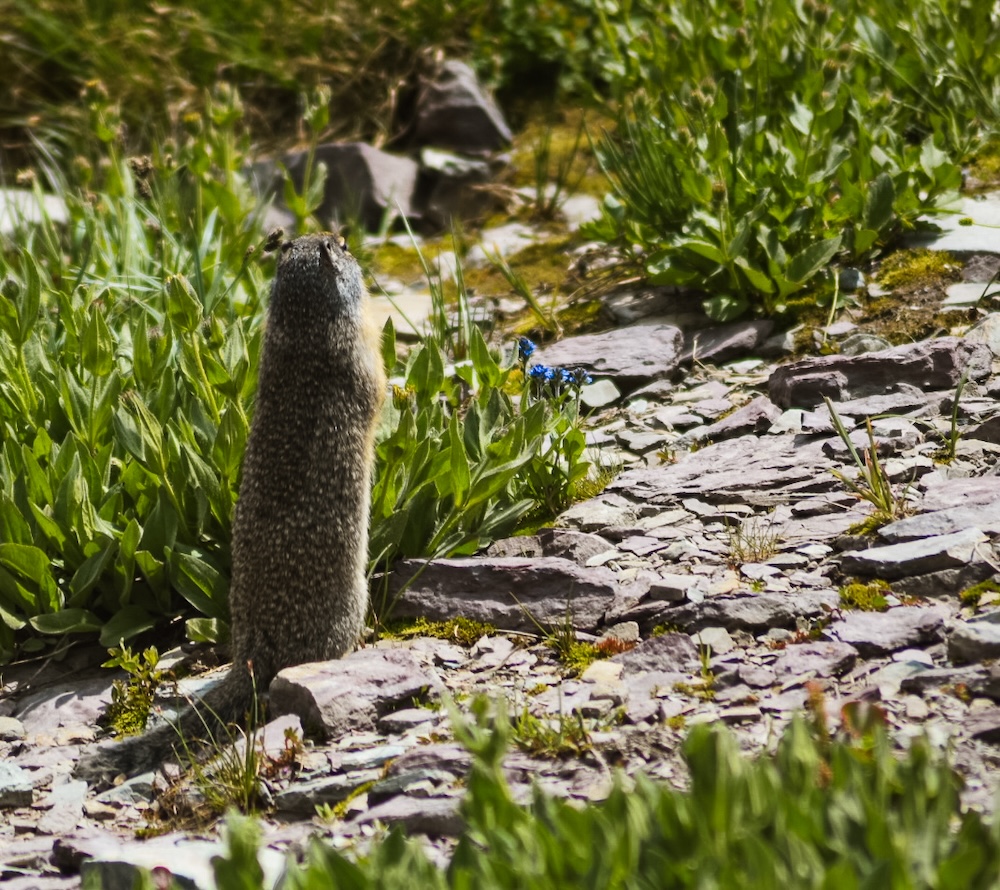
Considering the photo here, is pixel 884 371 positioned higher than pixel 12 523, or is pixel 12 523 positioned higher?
pixel 884 371

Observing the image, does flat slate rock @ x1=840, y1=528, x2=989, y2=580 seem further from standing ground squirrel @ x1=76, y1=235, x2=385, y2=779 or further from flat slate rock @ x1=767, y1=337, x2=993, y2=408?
standing ground squirrel @ x1=76, y1=235, x2=385, y2=779

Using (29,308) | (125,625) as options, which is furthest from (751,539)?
(29,308)

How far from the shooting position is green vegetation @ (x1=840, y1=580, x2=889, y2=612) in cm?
440

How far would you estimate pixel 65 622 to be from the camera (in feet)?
17.0

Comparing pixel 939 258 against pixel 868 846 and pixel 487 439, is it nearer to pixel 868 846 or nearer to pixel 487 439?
pixel 487 439

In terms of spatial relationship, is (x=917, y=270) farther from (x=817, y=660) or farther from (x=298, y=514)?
(x=298, y=514)

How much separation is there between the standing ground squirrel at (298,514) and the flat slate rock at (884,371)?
2374 mm

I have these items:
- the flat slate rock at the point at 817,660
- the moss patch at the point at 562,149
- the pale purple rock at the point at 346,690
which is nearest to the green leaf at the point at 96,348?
the pale purple rock at the point at 346,690

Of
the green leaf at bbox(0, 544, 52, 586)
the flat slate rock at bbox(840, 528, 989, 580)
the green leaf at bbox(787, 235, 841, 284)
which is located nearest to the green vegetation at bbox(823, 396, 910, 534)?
the flat slate rock at bbox(840, 528, 989, 580)

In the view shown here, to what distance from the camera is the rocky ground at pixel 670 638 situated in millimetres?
3791

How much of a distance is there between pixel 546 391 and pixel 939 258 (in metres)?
2.45

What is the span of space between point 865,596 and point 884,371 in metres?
2.03

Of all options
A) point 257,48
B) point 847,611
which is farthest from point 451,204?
point 847,611

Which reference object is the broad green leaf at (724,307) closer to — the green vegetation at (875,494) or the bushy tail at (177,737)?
the green vegetation at (875,494)
